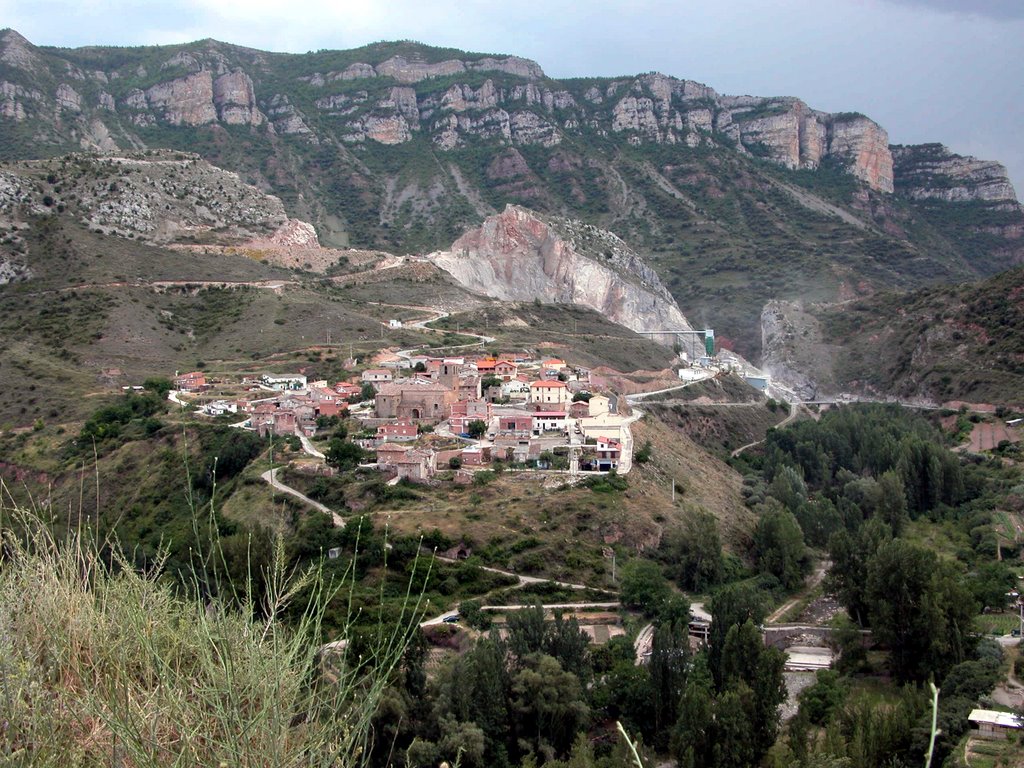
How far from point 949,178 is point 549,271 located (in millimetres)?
81283

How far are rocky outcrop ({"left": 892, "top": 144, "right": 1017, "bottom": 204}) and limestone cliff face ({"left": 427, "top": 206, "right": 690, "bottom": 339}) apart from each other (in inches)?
2681

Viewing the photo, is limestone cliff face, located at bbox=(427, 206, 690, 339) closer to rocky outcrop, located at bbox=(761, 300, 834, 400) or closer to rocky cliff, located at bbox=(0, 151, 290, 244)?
rocky outcrop, located at bbox=(761, 300, 834, 400)

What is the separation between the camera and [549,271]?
299 feet

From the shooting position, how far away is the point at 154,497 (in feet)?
107

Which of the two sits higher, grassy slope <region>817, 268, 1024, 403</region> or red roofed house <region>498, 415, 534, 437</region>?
grassy slope <region>817, 268, 1024, 403</region>

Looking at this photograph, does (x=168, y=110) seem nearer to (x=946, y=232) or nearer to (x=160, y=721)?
(x=946, y=232)

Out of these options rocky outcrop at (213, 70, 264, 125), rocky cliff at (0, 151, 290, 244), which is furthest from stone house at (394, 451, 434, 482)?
rocky outcrop at (213, 70, 264, 125)

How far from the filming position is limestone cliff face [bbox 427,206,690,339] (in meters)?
89.3

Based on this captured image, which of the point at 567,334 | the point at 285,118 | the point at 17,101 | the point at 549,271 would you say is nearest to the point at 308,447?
the point at 567,334

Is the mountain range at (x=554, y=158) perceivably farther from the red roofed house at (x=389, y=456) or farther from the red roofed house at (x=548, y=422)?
the red roofed house at (x=389, y=456)

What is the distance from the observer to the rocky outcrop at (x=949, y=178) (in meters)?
140

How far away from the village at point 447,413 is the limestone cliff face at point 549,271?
41862 mm

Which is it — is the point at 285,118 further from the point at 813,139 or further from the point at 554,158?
the point at 813,139

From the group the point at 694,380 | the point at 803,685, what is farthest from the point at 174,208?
the point at 803,685
